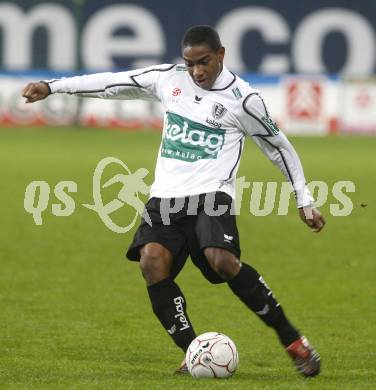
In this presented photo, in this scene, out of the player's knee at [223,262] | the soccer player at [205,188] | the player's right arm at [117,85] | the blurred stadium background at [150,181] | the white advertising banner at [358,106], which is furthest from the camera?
the white advertising banner at [358,106]

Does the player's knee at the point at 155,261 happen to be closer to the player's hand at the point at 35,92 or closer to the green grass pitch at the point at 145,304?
the green grass pitch at the point at 145,304

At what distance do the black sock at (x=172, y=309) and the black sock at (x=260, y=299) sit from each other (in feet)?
1.22

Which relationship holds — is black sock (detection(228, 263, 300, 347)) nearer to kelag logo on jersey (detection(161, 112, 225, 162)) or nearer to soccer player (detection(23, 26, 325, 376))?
soccer player (detection(23, 26, 325, 376))

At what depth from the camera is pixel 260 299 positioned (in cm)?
711

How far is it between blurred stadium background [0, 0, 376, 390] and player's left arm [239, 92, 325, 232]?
87 cm

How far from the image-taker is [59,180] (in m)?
20.5

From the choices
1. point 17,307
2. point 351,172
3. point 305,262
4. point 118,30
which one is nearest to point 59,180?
point 351,172

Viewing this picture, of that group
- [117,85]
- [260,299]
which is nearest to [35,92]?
[117,85]

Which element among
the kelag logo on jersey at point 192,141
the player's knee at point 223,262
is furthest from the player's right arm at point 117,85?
the player's knee at point 223,262

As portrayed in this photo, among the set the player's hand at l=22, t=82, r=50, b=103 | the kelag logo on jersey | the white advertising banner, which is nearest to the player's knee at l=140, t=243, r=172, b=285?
the kelag logo on jersey

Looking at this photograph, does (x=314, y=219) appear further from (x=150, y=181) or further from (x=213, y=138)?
(x=150, y=181)

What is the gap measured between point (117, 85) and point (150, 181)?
1289 centimetres

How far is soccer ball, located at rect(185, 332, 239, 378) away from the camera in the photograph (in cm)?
707

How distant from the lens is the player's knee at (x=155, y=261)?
7121 millimetres
